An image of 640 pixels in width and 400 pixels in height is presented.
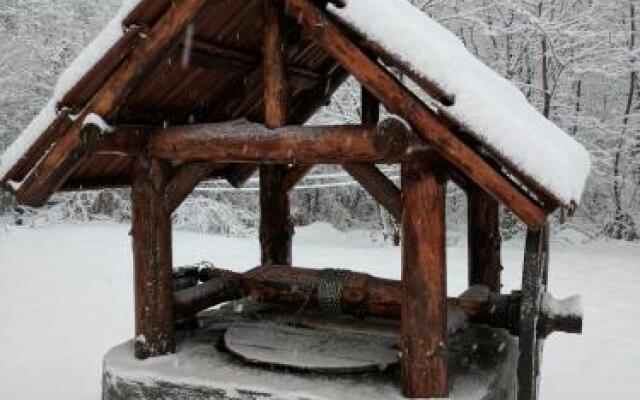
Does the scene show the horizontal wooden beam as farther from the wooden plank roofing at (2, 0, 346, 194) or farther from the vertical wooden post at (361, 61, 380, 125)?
the vertical wooden post at (361, 61, 380, 125)

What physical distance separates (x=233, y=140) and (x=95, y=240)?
13999 mm

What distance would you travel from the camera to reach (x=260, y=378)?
476 centimetres

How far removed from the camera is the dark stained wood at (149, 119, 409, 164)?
4020 mm

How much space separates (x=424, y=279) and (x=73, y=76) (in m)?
2.70

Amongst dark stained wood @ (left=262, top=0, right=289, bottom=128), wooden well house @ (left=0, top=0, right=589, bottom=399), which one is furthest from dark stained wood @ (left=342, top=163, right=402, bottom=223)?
dark stained wood @ (left=262, top=0, right=289, bottom=128)

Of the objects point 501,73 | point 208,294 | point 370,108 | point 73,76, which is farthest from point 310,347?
point 501,73

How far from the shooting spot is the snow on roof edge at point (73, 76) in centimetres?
445

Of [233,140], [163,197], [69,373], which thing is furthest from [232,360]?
[69,373]

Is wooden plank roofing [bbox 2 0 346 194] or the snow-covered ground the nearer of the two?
wooden plank roofing [bbox 2 0 346 194]

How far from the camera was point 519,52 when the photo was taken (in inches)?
683

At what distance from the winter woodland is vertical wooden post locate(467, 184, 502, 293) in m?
9.25

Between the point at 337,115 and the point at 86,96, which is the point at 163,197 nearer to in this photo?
the point at 86,96

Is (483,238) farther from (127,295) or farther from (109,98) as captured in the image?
(127,295)

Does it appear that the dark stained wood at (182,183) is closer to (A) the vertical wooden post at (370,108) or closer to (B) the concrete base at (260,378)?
(B) the concrete base at (260,378)
